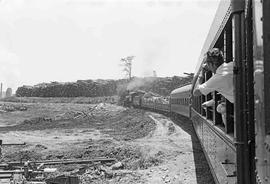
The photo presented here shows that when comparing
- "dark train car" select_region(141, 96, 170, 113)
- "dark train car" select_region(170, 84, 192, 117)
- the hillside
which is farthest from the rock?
the hillside

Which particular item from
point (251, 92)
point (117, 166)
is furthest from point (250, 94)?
point (117, 166)

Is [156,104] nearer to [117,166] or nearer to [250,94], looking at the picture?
[117,166]

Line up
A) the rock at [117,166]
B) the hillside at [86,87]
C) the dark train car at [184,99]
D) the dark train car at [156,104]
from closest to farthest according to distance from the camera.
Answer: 1. the rock at [117,166]
2. the dark train car at [184,99]
3. the dark train car at [156,104]
4. the hillside at [86,87]

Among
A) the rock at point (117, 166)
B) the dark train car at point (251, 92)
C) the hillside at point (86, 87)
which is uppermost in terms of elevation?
the hillside at point (86, 87)

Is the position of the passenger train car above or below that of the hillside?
below

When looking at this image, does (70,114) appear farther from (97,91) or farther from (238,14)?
(238,14)

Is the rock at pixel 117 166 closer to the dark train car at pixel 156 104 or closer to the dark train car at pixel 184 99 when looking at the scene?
the dark train car at pixel 184 99

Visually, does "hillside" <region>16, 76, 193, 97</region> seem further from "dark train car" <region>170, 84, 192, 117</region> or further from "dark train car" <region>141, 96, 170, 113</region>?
"dark train car" <region>170, 84, 192, 117</region>

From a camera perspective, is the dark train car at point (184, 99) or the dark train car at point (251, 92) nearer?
the dark train car at point (251, 92)

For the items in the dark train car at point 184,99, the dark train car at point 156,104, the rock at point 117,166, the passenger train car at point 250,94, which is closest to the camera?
the passenger train car at point 250,94

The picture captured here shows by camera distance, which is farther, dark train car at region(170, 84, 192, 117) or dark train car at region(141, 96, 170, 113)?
dark train car at region(141, 96, 170, 113)

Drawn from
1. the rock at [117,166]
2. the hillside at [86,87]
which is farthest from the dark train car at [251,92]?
the hillside at [86,87]

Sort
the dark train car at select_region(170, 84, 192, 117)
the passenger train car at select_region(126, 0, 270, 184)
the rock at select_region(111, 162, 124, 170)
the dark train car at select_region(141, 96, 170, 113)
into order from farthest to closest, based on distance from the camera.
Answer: the dark train car at select_region(141, 96, 170, 113) → the dark train car at select_region(170, 84, 192, 117) → the rock at select_region(111, 162, 124, 170) → the passenger train car at select_region(126, 0, 270, 184)

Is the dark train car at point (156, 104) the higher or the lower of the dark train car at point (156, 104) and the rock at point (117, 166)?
the higher
